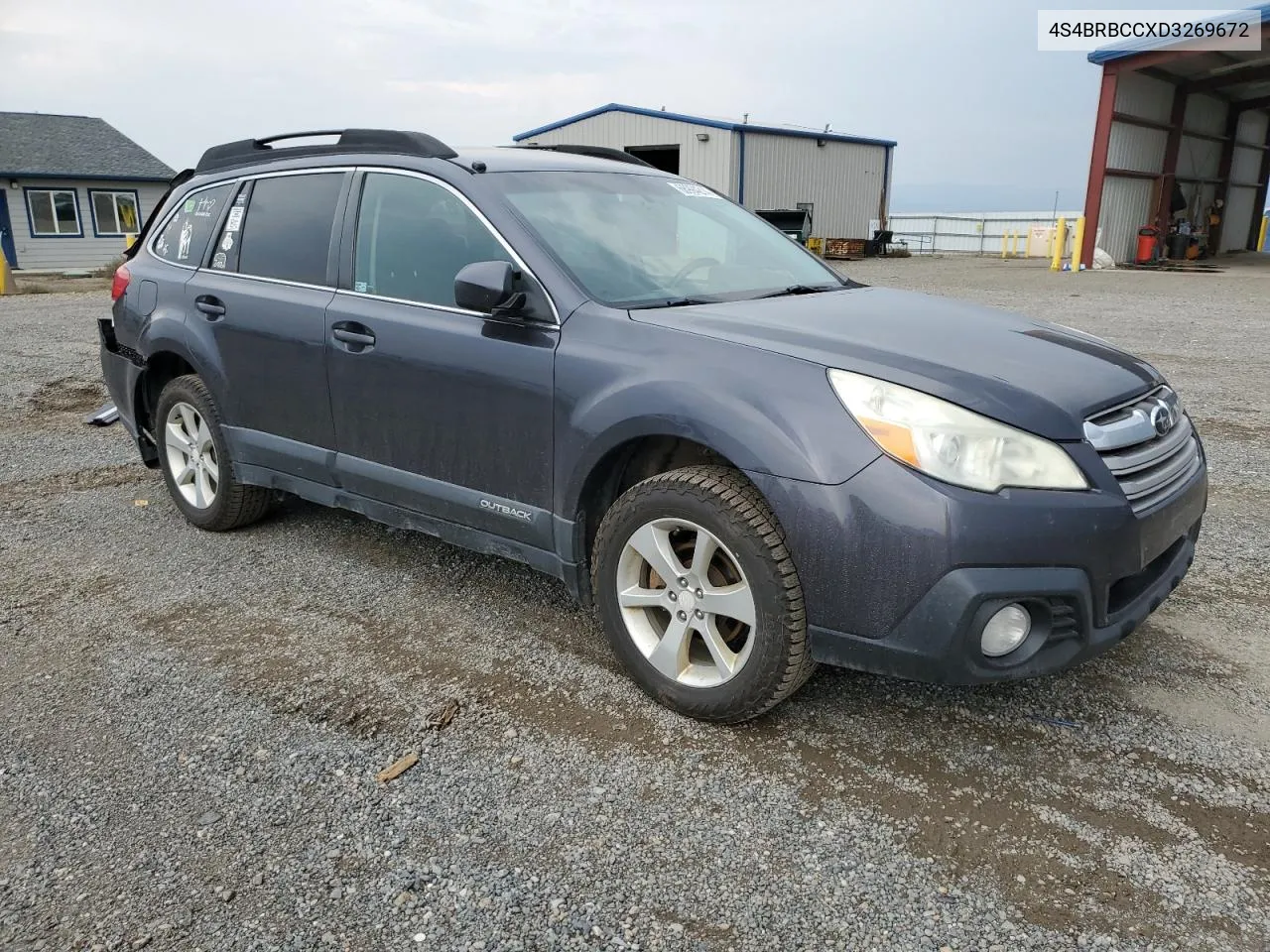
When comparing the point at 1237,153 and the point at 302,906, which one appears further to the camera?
the point at 1237,153

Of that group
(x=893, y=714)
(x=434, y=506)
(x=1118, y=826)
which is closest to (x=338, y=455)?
(x=434, y=506)

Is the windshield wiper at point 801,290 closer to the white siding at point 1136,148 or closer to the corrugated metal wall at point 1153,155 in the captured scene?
the corrugated metal wall at point 1153,155

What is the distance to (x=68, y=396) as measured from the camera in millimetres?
8445

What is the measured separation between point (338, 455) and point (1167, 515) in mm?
2972

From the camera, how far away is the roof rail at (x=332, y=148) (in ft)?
12.4

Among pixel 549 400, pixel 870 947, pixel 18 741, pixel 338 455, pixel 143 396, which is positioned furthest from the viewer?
pixel 143 396

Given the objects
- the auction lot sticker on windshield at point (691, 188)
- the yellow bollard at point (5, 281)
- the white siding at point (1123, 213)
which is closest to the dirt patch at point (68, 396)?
the auction lot sticker on windshield at point (691, 188)

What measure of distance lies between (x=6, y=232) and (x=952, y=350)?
33161 mm

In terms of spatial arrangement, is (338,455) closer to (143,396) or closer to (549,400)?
(549,400)

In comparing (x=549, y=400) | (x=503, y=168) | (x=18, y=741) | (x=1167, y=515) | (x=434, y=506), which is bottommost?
(x=18, y=741)

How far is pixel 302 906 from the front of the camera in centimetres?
222

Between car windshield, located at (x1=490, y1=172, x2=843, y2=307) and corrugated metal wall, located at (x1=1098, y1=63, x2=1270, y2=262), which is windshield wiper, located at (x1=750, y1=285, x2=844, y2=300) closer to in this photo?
car windshield, located at (x1=490, y1=172, x2=843, y2=307)

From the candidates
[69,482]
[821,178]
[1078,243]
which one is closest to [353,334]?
[69,482]

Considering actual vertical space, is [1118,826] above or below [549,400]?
below
